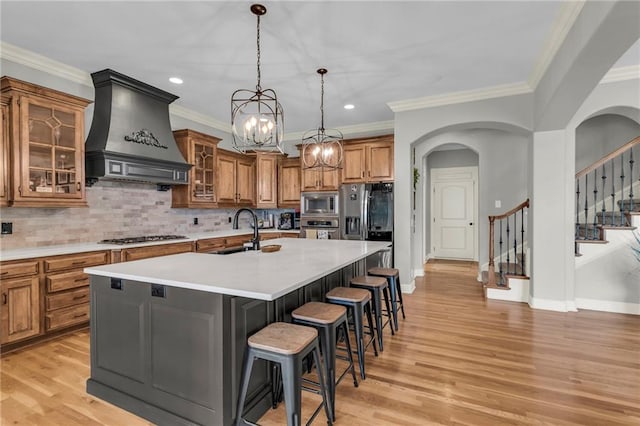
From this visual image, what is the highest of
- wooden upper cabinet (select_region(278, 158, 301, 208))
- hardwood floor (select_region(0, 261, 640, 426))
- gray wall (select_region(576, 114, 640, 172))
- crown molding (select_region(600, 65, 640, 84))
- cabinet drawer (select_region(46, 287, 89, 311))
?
crown molding (select_region(600, 65, 640, 84))

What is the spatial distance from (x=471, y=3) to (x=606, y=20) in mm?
870

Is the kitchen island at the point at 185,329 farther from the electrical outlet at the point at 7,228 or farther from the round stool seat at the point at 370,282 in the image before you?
the electrical outlet at the point at 7,228

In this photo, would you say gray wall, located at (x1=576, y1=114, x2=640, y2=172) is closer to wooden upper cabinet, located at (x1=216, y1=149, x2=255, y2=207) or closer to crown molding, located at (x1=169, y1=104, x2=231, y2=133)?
wooden upper cabinet, located at (x1=216, y1=149, x2=255, y2=207)

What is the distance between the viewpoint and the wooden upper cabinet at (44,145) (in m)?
2.86

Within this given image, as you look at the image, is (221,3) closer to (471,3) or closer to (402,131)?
(471,3)

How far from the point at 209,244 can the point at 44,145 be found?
215cm

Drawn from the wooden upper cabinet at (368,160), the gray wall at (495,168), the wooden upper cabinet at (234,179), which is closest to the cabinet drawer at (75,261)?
the wooden upper cabinet at (234,179)

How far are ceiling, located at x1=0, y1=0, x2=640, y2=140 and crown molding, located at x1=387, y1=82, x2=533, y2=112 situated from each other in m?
0.13

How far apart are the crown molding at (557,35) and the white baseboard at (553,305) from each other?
2.58 m

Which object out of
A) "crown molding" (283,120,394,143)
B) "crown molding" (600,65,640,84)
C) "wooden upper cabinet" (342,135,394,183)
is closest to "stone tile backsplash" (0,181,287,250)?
"wooden upper cabinet" (342,135,394,183)

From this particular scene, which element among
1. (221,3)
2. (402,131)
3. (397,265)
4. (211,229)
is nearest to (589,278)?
(397,265)

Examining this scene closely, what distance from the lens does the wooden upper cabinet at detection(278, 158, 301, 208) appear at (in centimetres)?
595

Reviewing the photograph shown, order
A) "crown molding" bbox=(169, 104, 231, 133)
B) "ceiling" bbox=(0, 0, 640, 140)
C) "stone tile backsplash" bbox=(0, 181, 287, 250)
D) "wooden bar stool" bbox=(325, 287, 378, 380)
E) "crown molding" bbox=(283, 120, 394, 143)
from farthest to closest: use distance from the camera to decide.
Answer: "crown molding" bbox=(283, 120, 394, 143)
"crown molding" bbox=(169, 104, 231, 133)
"stone tile backsplash" bbox=(0, 181, 287, 250)
"ceiling" bbox=(0, 0, 640, 140)
"wooden bar stool" bbox=(325, 287, 378, 380)

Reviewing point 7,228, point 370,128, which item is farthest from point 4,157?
point 370,128
